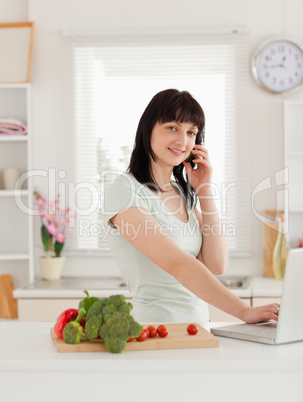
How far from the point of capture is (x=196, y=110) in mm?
2113

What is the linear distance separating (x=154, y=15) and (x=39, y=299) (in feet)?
6.28

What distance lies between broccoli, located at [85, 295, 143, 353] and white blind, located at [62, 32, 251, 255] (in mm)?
2295

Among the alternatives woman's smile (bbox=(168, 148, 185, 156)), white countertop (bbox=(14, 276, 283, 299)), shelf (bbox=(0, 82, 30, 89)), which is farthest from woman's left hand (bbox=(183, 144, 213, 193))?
shelf (bbox=(0, 82, 30, 89))

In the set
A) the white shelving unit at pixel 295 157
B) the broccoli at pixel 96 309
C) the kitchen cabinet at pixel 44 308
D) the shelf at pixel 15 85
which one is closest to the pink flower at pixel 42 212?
the kitchen cabinet at pixel 44 308

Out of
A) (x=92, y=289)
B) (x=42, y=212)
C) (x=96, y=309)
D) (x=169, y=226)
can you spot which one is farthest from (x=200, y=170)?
(x=42, y=212)

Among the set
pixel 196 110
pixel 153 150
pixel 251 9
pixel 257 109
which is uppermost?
pixel 251 9

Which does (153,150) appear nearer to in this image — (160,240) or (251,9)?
(160,240)

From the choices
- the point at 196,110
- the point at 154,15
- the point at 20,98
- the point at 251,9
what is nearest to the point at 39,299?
the point at 20,98

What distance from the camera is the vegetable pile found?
1.52m

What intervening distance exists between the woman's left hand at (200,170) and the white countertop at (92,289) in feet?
3.57

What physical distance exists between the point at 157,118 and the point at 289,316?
858 mm

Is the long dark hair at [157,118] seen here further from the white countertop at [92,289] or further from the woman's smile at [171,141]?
the white countertop at [92,289]

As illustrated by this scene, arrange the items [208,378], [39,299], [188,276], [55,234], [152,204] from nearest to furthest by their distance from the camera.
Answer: [208,378], [188,276], [152,204], [39,299], [55,234]

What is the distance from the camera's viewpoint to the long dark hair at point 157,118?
2.09 meters
